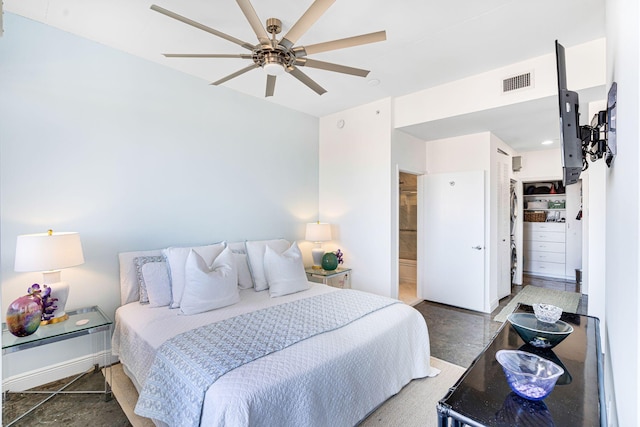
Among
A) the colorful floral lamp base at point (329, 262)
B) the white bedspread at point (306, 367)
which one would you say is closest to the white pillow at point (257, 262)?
the white bedspread at point (306, 367)

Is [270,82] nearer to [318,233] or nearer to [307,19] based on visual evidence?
[307,19]

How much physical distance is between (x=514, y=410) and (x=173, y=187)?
3.15 metres

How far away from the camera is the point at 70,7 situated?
2.24 meters

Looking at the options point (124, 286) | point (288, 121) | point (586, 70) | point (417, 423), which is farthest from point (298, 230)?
point (586, 70)

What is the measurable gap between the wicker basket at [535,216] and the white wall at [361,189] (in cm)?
450

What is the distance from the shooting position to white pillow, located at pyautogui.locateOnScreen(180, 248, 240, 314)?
8.07 ft

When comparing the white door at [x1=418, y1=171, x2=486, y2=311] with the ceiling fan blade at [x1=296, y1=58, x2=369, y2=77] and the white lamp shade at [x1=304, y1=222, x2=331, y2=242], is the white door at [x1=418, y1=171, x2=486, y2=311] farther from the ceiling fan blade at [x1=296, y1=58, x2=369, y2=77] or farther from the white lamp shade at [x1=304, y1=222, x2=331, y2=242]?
the ceiling fan blade at [x1=296, y1=58, x2=369, y2=77]

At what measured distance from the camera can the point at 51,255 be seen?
2137 mm

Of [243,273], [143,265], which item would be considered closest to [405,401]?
[243,273]

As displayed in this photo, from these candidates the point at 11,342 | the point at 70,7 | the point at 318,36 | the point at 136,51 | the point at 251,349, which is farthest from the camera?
the point at 136,51

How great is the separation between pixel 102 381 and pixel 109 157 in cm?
187

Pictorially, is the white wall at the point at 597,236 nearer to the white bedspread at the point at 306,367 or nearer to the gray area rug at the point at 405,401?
the gray area rug at the point at 405,401

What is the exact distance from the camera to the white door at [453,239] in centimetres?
413

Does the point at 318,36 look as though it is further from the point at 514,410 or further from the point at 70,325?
the point at 70,325
